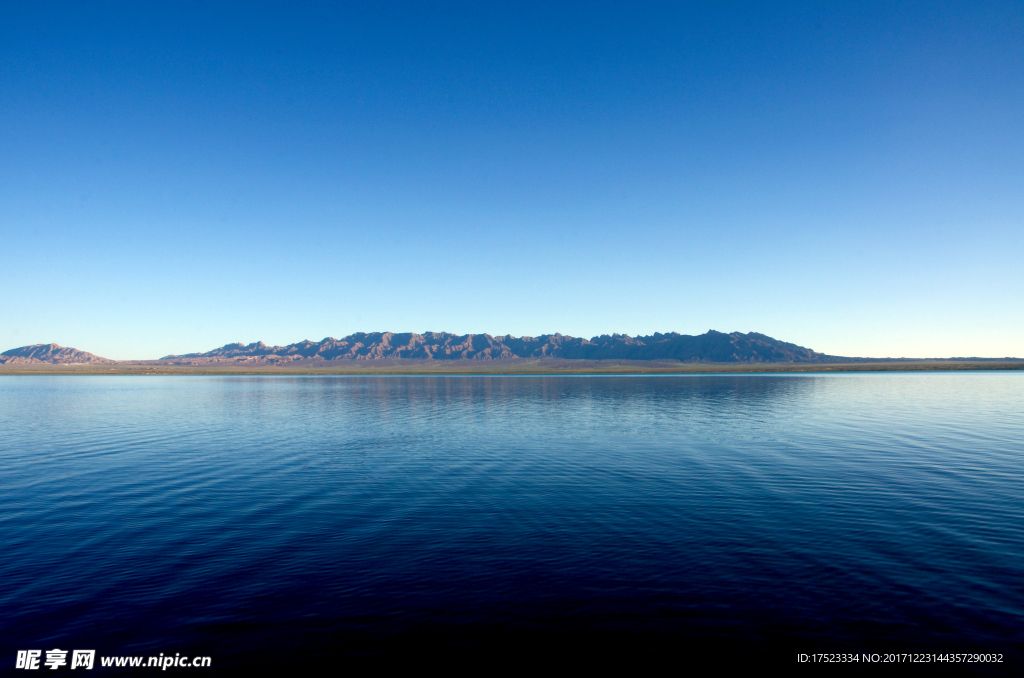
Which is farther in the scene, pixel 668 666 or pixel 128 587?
pixel 128 587

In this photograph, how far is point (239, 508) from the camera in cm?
2469

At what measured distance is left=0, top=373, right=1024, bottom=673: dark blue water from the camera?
13023 millimetres

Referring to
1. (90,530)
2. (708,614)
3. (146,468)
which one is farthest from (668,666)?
(146,468)

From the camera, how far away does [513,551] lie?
1869cm

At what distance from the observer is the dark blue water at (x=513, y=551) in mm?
13023

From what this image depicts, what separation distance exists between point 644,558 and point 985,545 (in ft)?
42.1

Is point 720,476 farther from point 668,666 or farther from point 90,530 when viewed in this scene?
point 90,530

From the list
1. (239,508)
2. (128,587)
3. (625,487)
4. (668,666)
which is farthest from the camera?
(625,487)

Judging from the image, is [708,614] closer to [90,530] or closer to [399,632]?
[399,632]

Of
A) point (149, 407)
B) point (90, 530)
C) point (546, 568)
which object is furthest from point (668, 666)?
point (149, 407)

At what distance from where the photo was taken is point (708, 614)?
13.9m

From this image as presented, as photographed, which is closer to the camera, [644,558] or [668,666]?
[668,666]

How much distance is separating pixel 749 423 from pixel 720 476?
29.7 metres

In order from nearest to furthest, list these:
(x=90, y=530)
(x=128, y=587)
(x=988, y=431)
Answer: (x=128, y=587) < (x=90, y=530) < (x=988, y=431)
